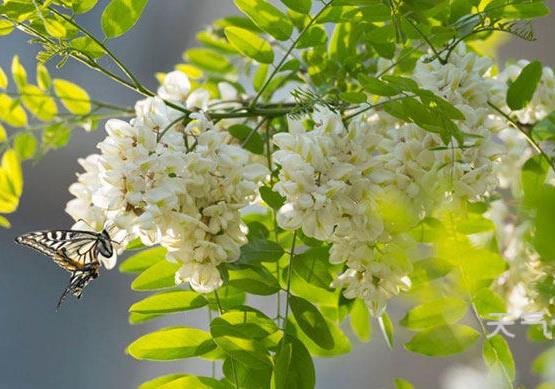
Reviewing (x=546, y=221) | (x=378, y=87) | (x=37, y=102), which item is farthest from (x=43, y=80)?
(x=546, y=221)

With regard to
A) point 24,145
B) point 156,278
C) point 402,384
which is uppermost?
point 24,145

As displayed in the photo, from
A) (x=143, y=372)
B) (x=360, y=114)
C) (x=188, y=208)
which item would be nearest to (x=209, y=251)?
(x=188, y=208)

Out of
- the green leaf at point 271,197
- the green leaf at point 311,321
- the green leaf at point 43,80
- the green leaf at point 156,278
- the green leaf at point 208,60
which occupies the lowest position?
the green leaf at point 311,321

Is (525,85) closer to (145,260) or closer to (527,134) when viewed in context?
(527,134)

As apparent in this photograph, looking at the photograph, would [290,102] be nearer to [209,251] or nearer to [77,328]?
[209,251]

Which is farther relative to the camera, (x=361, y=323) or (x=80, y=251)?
(x=361, y=323)

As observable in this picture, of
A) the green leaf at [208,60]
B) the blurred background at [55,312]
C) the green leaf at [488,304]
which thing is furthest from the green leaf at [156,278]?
the blurred background at [55,312]

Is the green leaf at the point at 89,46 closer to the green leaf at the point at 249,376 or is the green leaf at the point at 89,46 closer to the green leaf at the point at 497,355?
the green leaf at the point at 249,376
